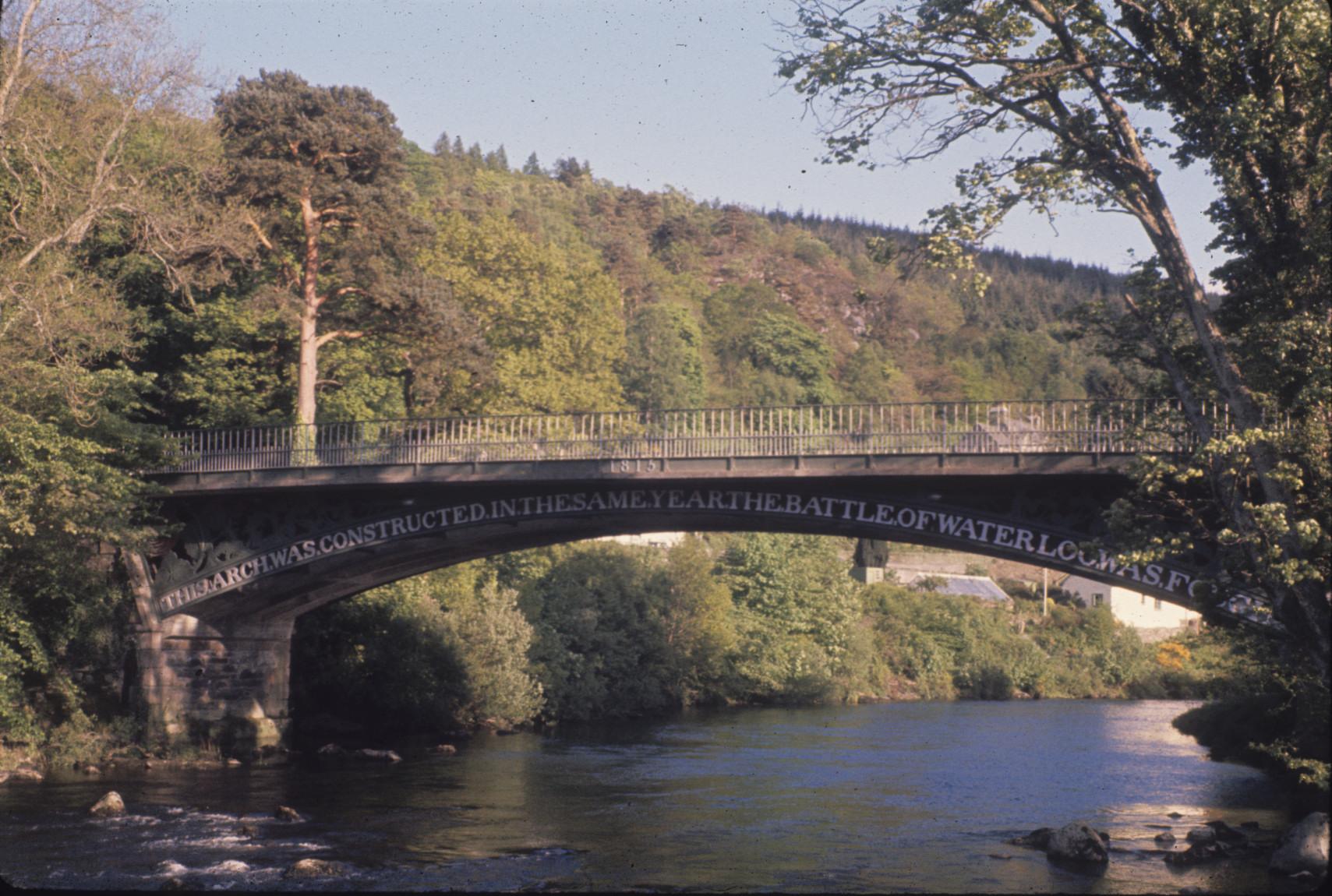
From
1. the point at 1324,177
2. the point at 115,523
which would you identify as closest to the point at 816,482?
the point at 1324,177

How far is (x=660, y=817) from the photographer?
30391 millimetres

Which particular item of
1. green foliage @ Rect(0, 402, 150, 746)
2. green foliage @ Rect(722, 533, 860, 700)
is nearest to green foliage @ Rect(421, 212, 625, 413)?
green foliage @ Rect(722, 533, 860, 700)

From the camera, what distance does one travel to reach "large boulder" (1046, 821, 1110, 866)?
25125 millimetres

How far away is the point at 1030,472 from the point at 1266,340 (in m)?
6.13

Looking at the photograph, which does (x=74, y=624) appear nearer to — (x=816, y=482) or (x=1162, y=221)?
(x=816, y=482)

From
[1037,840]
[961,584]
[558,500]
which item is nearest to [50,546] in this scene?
[558,500]

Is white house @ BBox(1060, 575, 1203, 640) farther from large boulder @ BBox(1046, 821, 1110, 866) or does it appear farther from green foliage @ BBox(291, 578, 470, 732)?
large boulder @ BBox(1046, 821, 1110, 866)

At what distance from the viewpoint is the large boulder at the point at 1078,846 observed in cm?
Answer: 2512

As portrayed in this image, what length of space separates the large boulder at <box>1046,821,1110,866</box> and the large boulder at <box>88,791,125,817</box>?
18126 millimetres

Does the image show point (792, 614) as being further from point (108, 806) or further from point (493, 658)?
point (108, 806)

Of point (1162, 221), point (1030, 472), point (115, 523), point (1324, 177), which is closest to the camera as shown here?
point (1324, 177)

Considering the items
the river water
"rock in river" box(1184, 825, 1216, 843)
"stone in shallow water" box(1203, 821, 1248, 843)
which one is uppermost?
"rock in river" box(1184, 825, 1216, 843)

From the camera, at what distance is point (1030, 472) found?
2669cm

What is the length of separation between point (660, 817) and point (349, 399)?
22807 millimetres
